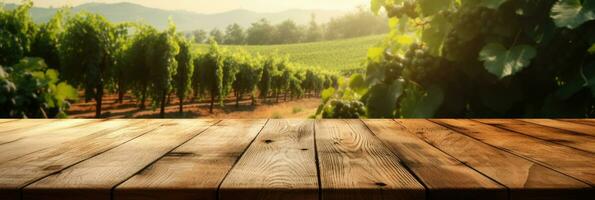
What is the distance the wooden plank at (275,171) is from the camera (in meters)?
Answer: 0.82

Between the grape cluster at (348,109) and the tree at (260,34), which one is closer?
the grape cluster at (348,109)

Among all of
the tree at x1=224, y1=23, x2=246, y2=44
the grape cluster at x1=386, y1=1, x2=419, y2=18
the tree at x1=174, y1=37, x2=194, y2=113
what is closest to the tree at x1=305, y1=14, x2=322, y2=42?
the tree at x1=224, y1=23, x2=246, y2=44

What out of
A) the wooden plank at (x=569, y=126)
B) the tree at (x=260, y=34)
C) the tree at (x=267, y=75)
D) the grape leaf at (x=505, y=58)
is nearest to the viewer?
the wooden plank at (x=569, y=126)

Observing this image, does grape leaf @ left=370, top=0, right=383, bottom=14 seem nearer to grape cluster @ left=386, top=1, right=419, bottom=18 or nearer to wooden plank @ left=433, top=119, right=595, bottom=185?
grape cluster @ left=386, top=1, right=419, bottom=18

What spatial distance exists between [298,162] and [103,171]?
1.29 feet

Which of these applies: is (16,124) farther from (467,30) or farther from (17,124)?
(467,30)

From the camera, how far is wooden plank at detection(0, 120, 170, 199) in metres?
0.89

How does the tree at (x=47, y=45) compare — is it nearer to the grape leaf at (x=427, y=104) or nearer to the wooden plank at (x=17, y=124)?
the wooden plank at (x=17, y=124)

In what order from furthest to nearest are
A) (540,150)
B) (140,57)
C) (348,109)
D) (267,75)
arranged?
(267,75) → (140,57) → (348,109) → (540,150)

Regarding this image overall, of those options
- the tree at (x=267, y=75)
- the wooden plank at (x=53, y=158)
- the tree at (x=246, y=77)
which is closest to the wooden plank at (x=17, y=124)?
the wooden plank at (x=53, y=158)

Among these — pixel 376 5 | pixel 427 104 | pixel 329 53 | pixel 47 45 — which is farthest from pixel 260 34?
pixel 427 104

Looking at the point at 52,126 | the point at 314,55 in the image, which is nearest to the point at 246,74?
the point at 52,126

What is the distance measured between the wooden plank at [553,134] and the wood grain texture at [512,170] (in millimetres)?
235

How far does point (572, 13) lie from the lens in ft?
6.21
